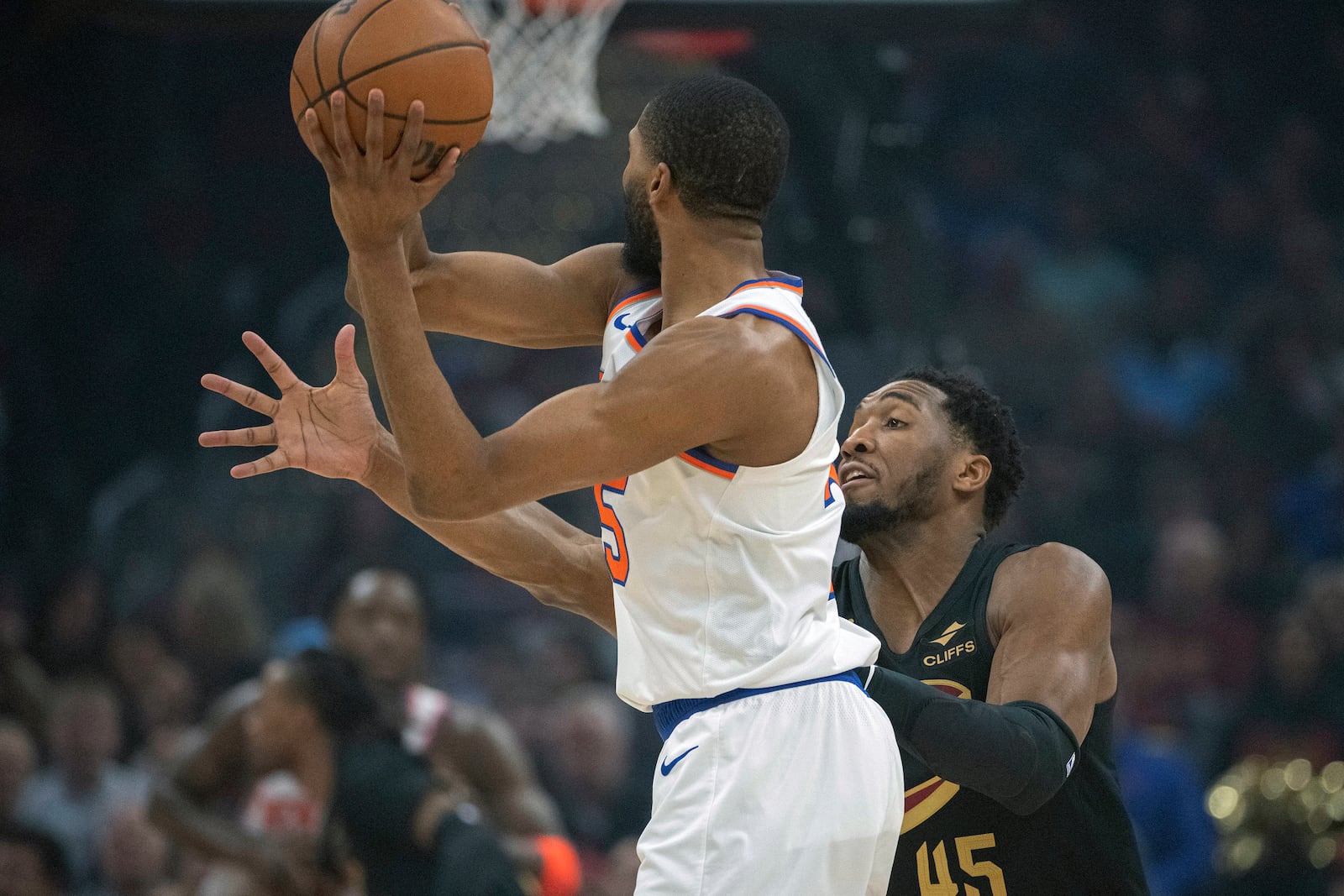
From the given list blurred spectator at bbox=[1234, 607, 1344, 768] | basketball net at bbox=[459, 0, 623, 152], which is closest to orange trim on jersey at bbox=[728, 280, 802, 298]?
basketball net at bbox=[459, 0, 623, 152]

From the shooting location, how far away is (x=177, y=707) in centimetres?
718

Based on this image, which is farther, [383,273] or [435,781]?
[435,781]

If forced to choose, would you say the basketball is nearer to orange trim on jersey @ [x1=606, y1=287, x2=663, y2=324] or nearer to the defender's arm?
orange trim on jersey @ [x1=606, y1=287, x2=663, y2=324]

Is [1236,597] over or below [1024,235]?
below

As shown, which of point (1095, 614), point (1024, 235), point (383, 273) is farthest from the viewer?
point (1024, 235)

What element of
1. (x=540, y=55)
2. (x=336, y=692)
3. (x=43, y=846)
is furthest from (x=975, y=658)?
(x=43, y=846)

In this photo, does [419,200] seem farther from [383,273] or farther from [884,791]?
[884,791]

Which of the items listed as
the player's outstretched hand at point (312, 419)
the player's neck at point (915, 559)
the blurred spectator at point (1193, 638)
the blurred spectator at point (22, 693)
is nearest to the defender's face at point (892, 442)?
the player's neck at point (915, 559)

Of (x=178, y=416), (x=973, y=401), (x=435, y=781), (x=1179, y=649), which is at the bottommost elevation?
(x=1179, y=649)

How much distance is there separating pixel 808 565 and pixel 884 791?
0.39m

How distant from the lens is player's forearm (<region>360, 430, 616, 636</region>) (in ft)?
9.95

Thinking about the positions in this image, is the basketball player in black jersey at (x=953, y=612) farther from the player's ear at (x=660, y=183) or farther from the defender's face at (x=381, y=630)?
the defender's face at (x=381, y=630)

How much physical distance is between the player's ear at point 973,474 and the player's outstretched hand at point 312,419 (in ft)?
4.97

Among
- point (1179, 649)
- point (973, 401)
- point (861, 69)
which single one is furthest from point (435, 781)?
point (1179, 649)
